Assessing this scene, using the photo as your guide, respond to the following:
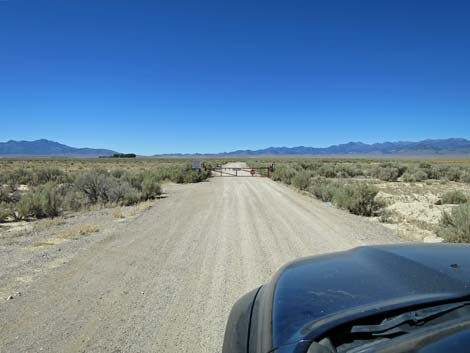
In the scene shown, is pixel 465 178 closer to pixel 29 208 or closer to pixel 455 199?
pixel 455 199

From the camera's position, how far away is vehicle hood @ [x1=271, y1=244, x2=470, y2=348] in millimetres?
1744

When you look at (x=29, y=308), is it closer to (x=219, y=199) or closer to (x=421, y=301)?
(x=421, y=301)

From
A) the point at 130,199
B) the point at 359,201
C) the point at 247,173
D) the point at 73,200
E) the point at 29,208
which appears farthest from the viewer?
the point at 247,173

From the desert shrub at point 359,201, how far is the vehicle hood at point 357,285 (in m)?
11.2

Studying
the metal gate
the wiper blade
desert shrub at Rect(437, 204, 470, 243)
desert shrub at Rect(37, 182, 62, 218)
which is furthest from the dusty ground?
the metal gate

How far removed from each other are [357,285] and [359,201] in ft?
40.8

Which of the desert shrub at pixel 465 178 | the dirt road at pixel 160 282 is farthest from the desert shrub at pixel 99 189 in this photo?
the desert shrub at pixel 465 178

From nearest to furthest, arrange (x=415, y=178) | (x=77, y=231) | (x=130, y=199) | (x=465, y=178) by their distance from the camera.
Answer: (x=77, y=231) < (x=130, y=199) < (x=465, y=178) < (x=415, y=178)

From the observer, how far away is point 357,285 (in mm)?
2113

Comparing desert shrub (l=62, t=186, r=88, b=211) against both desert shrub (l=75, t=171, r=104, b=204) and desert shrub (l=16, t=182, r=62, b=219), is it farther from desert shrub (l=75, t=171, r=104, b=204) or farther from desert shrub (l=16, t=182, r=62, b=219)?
desert shrub (l=16, t=182, r=62, b=219)

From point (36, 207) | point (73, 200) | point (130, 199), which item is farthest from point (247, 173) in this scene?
point (36, 207)

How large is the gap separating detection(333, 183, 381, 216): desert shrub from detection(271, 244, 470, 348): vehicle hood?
11158 millimetres

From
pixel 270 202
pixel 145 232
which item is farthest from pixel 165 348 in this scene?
pixel 270 202

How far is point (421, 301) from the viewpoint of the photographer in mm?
1812
